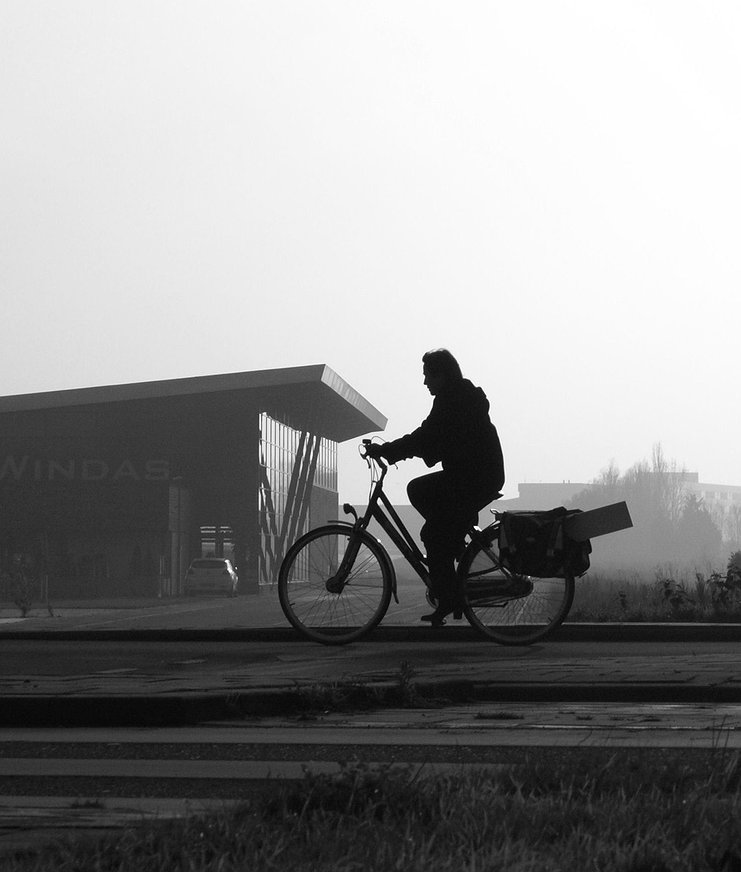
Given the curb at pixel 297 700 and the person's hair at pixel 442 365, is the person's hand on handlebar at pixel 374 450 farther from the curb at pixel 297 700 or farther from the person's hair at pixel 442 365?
the curb at pixel 297 700

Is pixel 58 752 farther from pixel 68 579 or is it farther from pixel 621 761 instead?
pixel 68 579

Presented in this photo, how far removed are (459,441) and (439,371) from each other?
486mm

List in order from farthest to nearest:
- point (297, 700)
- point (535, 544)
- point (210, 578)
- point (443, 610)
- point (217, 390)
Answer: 1. point (217, 390)
2. point (210, 578)
3. point (535, 544)
4. point (443, 610)
5. point (297, 700)

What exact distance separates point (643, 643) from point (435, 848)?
787 centimetres

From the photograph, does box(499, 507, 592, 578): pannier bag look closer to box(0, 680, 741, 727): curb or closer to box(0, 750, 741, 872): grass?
box(0, 680, 741, 727): curb

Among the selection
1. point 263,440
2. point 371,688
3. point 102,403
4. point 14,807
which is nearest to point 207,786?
point 14,807

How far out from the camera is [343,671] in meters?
7.26

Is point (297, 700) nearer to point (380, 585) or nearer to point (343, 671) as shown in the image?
point (343, 671)

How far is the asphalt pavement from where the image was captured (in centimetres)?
568

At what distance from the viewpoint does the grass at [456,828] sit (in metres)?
2.58

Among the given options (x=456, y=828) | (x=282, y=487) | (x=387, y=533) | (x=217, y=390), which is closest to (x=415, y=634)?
(x=387, y=533)

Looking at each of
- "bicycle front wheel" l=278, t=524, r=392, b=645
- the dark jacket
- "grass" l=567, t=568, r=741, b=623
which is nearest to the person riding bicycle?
the dark jacket

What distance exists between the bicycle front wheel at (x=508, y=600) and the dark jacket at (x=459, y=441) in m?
0.47

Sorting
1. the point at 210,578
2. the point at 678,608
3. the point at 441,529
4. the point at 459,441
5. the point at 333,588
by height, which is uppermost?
the point at 459,441
